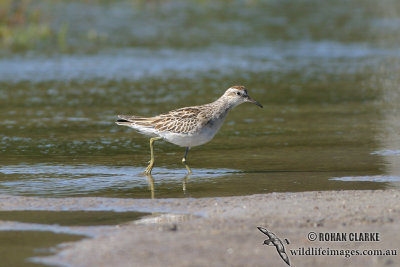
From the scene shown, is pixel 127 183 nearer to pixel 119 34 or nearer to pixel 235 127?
pixel 235 127

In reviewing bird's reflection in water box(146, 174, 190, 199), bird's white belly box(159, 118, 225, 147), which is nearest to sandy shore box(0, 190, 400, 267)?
bird's reflection in water box(146, 174, 190, 199)

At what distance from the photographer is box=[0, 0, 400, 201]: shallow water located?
12133 mm

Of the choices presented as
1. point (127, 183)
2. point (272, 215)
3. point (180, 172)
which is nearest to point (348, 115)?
→ point (180, 172)

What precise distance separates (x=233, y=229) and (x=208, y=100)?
10.5 metres

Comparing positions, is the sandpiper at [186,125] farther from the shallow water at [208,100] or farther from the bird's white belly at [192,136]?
the shallow water at [208,100]

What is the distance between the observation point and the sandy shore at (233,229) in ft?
25.8

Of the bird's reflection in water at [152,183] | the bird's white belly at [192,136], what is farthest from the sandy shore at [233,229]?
the bird's white belly at [192,136]

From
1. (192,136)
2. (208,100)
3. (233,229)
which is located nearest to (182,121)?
(192,136)

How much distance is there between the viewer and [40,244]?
8.62 meters

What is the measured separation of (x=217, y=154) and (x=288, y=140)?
1720 millimetres

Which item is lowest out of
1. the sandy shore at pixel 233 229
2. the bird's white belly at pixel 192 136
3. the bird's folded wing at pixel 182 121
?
the sandy shore at pixel 233 229

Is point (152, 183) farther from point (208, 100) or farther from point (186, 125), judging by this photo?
point (208, 100)

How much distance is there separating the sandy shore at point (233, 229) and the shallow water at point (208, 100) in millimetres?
892

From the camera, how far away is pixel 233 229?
8.78 metres
